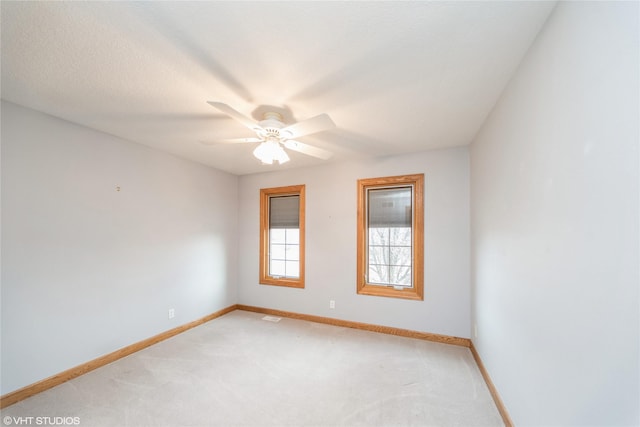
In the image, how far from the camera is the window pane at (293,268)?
4120 mm

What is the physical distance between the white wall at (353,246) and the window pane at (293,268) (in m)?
0.26

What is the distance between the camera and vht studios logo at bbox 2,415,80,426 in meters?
1.80

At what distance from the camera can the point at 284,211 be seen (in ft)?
14.1

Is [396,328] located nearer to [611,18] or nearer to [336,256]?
[336,256]

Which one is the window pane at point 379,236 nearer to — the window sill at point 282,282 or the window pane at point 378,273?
the window pane at point 378,273

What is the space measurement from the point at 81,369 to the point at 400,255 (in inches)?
143

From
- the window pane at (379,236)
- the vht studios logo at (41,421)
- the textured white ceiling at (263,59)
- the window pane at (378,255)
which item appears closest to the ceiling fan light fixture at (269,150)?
the textured white ceiling at (263,59)

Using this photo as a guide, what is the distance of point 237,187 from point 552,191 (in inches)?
166

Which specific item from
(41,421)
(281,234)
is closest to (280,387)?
(41,421)

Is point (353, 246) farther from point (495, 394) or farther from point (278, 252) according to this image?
point (495, 394)

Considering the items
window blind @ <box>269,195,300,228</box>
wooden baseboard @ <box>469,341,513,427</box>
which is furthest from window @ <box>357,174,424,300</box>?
window blind @ <box>269,195,300,228</box>

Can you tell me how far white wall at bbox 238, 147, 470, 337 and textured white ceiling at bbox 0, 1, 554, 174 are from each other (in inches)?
36.7

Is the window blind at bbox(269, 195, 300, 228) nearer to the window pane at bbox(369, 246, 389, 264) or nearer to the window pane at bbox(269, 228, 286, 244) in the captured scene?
the window pane at bbox(269, 228, 286, 244)

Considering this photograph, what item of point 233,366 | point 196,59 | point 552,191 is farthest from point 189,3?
point 233,366
